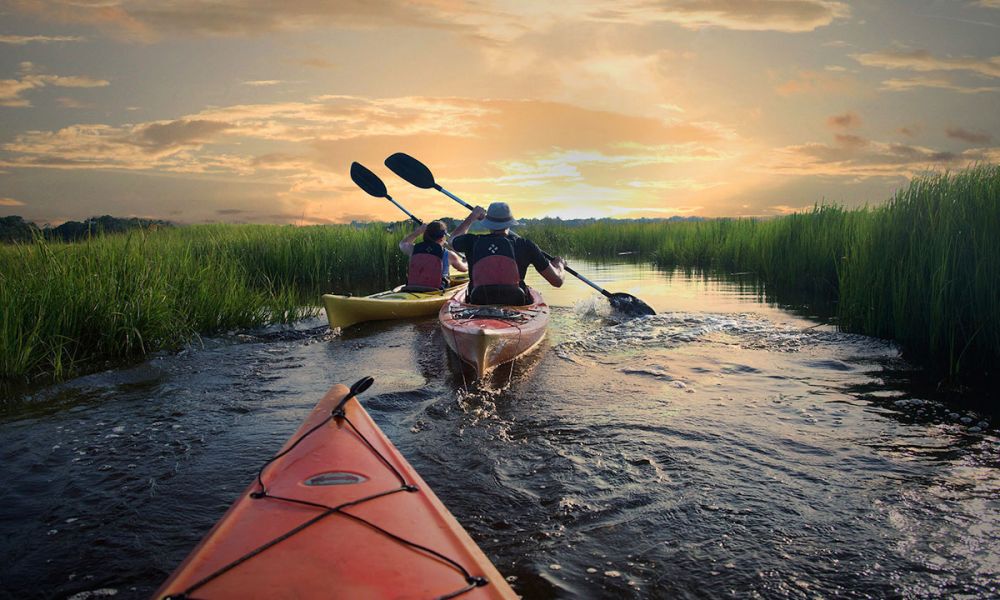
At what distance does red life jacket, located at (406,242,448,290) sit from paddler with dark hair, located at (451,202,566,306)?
7.23 feet

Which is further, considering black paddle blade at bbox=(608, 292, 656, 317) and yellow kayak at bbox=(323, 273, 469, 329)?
black paddle blade at bbox=(608, 292, 656, 317)

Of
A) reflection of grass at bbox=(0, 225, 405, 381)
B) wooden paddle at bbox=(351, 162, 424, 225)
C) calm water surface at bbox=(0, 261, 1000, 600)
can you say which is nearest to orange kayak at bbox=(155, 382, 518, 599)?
calm water surface at bbox=(0, 261, 1000, 600)

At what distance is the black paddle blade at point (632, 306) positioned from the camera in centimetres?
951

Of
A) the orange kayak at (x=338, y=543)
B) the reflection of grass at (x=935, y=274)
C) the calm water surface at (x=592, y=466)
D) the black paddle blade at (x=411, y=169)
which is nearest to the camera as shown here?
the orange kayak at (x=338, y=543)

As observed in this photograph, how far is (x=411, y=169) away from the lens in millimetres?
11320

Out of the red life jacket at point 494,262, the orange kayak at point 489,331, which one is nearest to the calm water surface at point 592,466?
the orange kayak at point 489,331

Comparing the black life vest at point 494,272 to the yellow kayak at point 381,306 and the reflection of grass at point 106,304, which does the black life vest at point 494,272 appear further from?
the reflection of grass at point 106,304

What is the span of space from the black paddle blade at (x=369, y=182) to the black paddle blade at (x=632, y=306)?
5.31 m

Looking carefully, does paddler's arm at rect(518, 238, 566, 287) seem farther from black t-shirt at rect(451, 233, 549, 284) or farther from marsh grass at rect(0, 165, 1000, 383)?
marsh grass at rect(0, 165, 1000, 383)

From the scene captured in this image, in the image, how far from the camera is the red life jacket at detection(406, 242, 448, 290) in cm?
958

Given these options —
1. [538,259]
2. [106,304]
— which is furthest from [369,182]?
[106,304]

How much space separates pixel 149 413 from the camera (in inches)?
196

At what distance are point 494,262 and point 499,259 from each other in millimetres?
67

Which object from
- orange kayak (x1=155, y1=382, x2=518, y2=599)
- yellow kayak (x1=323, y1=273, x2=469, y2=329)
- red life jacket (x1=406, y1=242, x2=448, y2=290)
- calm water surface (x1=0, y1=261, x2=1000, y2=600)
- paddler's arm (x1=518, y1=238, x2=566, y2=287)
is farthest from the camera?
red life jacket (x1=406, y1=242, x2=448, y2=290)
